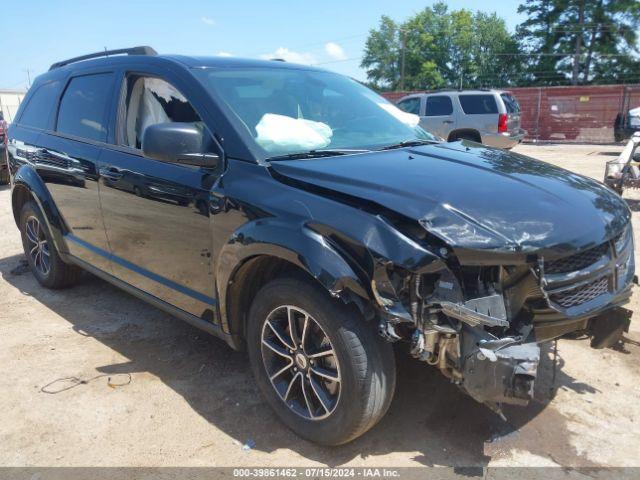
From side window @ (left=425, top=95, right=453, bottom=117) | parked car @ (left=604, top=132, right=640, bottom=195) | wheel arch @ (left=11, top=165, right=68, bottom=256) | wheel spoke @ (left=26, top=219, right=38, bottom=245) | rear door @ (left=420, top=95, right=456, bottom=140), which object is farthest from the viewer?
side window @ (left=425, top=95, right=453, bottom=117)

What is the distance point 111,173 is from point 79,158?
0.58 m

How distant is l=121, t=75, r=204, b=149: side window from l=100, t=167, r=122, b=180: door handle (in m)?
0.20

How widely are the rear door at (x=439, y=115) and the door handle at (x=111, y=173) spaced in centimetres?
→ 1174

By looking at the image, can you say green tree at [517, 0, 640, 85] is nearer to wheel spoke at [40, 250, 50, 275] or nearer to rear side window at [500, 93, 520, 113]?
rear side window at [500, 93, 520, 113]

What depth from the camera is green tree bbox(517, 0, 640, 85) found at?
41.3 m

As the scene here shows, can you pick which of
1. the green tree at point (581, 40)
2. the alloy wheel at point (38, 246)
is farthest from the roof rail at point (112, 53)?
the green tree at point (581, 40)

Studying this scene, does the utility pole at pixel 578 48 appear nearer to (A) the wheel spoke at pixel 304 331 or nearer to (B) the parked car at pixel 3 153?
(B) the parked car at pixel 3 153

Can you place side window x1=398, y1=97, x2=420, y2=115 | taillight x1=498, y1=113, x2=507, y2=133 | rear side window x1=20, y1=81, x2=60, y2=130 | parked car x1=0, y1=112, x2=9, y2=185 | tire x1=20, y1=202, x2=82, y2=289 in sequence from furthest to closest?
side window x1=398, y1=97, x2=420, y2=115 < taillight x1=498, y1=113, x2=507, y2=133 < parked car x1=0, y1=112, x2=9, y2=185 < tire x1=20, y1=202, x2=82, y2=289 < rear side window x1=20, y1=81, x2=60, y2=130

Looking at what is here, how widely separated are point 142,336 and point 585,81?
157ft

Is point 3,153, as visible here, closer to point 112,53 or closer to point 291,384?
point 112,53

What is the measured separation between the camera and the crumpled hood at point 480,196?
89.7 inches

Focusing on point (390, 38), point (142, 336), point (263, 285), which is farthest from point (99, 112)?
point (390, 38)

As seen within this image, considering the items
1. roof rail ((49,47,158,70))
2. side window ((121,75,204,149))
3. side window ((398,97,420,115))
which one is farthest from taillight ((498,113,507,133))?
side window ((121,75,204,149))

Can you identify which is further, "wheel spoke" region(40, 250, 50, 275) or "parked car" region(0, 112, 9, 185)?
"parked car" region(0, 112, 9, 185)
